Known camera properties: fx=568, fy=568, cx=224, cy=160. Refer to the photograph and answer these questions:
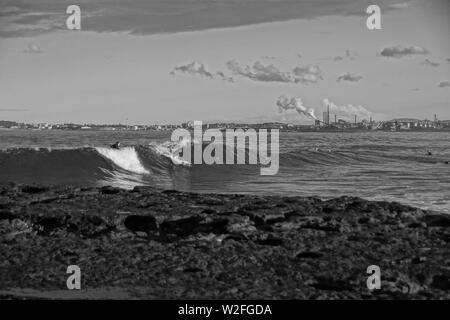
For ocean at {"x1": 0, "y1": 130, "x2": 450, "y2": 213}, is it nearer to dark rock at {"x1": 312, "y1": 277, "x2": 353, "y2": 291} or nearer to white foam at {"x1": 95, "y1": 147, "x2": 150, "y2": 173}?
white foam at {"x1": 95, "y1": 147, "x2": 150, "y2": 173}

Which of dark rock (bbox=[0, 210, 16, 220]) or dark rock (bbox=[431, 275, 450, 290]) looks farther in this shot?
dark rock (bbox=[0, 210, 16, 220])

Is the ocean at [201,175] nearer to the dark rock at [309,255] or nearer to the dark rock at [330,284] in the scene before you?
the dark rock at [309,255]

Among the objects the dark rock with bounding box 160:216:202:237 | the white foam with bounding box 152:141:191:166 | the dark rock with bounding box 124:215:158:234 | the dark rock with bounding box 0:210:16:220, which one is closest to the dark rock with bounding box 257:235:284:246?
the dark rock with bounding box 160:216:202:237

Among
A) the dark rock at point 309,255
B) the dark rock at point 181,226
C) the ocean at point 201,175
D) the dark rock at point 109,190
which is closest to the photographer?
the dark rock at point 309,255

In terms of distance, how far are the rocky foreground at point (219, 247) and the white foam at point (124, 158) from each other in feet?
46.8

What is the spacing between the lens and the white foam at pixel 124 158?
2169 cm

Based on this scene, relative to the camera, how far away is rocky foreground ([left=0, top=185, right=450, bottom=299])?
14.6ft

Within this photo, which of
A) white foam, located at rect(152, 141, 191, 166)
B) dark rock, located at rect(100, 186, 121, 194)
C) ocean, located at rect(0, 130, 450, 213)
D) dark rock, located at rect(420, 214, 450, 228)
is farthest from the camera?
white foam, located at rect(152, 141, 191, 166)

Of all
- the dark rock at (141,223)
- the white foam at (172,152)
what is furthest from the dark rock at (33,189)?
the white foam at (172,152)

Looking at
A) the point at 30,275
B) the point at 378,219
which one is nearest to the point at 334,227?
the point at 378,219

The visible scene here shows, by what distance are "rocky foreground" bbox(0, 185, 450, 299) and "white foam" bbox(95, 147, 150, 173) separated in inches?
562

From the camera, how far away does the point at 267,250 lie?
528 cm

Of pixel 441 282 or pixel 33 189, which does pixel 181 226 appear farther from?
pixel 33 189
